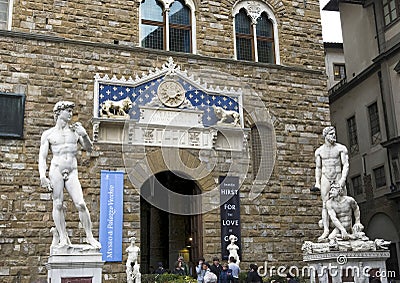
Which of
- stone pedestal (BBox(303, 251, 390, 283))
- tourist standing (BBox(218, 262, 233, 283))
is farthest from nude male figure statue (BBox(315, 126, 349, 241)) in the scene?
tourist standing (BBox(218, 262, 233, 283))

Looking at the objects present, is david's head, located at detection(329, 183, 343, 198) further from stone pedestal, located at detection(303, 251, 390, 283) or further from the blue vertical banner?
the blue vertical banner

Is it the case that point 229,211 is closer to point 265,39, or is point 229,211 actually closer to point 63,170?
point 265,39

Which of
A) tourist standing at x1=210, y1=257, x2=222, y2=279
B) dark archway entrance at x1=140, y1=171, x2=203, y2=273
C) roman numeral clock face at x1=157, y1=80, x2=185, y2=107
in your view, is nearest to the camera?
tourist standing at x1=210, y1=257, x2=222, y2=279

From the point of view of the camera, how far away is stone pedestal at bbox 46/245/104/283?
30.0ft

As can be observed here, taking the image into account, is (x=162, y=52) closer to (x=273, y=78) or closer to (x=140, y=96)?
(x=140, y=96)

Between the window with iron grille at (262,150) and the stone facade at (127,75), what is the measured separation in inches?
8.5

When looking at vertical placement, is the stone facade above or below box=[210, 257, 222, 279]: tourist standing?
above

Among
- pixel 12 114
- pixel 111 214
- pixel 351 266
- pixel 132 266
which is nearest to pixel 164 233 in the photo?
pixel 111 214

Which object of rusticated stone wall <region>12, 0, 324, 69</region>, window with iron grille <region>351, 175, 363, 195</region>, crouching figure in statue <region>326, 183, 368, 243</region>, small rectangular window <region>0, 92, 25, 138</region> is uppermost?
rusticated stone wall <region>12, 0, 324, 69</region>

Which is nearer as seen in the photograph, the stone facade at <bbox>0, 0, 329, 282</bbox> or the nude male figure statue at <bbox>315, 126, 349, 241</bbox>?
the nude male figure statue at <bbox>315, 126, 349, 241</bbox>

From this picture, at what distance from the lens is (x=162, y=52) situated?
49.4 feet

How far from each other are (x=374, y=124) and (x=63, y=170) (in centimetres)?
1538

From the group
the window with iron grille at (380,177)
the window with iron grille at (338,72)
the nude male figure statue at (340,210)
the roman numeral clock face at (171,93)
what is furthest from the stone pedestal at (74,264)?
the window with iron grille at (338,72)

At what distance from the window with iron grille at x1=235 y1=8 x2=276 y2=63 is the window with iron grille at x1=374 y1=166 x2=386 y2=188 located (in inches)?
290
